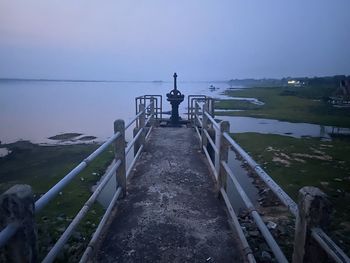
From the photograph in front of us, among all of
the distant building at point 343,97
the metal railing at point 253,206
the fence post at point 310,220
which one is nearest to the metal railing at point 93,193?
the metal railing at point 253,206

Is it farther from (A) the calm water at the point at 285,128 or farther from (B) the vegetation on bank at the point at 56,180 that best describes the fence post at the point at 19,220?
(A) the calm water at the point at 285,128

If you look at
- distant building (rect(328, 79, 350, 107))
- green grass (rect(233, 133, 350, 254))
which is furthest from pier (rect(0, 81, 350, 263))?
distant building (rect(328, 79, 350, 107))

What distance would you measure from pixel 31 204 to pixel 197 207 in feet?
9.64

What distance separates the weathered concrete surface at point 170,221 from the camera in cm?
324

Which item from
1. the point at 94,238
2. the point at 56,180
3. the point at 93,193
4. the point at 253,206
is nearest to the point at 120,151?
the point at 93,193

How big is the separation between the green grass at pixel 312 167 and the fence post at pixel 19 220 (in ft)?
26.4

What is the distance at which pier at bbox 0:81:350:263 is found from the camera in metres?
1.72

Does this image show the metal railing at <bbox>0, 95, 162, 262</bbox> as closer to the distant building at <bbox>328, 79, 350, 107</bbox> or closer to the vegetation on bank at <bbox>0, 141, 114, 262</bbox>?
the vegetation on bank at <bbox>0, 141, 114, 262</bbox>

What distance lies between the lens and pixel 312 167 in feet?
47.6

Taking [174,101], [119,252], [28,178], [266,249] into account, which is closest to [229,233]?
[119,252]

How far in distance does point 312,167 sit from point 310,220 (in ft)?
46.2

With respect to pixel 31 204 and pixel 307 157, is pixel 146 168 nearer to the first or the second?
pixel 31 204

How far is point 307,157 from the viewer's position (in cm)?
1644

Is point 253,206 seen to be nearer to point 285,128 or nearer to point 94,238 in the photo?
point 94,238
